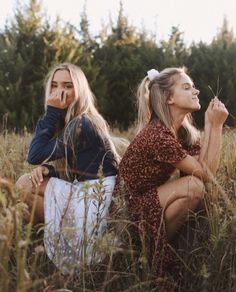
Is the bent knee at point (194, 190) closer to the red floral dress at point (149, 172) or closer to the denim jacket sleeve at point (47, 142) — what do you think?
the red floral dress at point (149, 172)

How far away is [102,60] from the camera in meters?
11.8

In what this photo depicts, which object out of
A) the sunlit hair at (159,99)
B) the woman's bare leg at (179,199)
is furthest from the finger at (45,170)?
the woman's bare leg at (179,199)

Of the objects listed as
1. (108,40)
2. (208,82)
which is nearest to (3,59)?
(108,40)

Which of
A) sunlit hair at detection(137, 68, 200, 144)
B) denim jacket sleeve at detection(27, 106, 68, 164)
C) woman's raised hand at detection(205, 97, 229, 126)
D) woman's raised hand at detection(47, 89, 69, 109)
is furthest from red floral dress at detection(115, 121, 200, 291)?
woman's raised hand at detection(47, 89, 69, 109)

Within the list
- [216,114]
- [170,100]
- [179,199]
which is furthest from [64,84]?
[179,199]

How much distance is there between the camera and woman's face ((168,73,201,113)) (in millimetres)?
3129

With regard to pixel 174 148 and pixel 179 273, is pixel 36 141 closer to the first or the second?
pixel 174 148

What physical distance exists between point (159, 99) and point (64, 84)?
619mm

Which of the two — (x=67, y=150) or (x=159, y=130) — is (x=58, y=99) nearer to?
(x=67, y=150)

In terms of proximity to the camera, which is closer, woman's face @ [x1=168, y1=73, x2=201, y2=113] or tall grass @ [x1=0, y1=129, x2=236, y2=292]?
tall grass @ [x1=0, y1=129, x2=236, y2=292]

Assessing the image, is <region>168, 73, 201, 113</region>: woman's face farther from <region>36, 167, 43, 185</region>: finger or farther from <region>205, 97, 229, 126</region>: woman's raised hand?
<region>36, 167, 43, 185</region>: finger

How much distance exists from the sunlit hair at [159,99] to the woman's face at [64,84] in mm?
418

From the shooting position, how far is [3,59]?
34.6 feet

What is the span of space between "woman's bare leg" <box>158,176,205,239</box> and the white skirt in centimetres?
31
